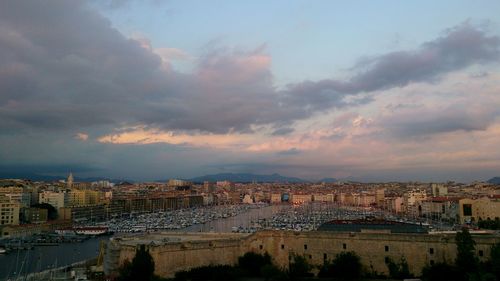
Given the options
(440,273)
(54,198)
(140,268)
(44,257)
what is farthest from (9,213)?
(440,273)

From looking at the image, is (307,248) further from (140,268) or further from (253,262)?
(140,268)

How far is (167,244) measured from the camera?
688 inches

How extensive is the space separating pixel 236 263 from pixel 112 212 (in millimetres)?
59713

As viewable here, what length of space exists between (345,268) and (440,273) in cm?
340

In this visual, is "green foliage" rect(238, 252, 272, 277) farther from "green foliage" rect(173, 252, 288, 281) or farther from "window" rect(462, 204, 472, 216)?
"window" rect(462, 204, 472, 216)

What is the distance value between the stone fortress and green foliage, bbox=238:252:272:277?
27 centimetres

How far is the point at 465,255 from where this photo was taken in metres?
15.5

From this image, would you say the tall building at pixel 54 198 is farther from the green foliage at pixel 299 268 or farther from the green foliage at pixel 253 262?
the green foliage at pixel 299 268

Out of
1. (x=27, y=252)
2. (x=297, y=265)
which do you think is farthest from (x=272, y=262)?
(x=27, y=252)

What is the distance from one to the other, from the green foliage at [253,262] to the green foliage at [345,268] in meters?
2.42

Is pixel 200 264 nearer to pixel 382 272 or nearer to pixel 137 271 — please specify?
pixel 137 271

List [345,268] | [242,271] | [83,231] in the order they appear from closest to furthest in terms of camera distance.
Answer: [345,268] → [242,271] → [83,231]

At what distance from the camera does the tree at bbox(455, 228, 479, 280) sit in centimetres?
1528

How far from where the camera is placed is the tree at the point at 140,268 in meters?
16.2
